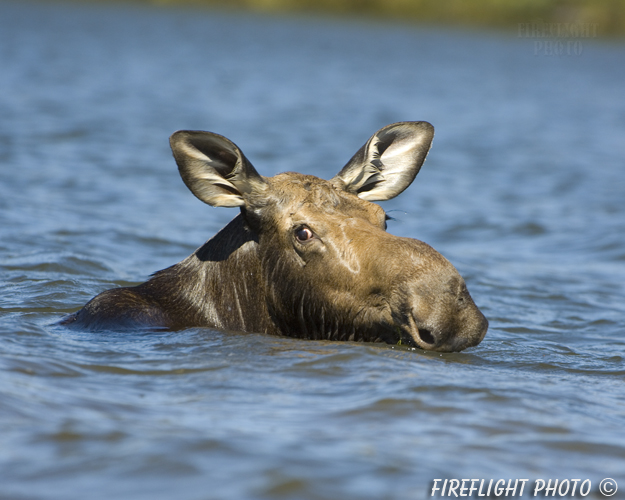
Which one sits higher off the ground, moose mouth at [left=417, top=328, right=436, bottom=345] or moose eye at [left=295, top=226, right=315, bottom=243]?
moose eye at [left=295, top=226, right=315, bottom=243]

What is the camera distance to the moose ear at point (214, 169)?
7422mm

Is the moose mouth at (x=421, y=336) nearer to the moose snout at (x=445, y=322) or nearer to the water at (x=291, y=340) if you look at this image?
the moose snout at (x=445, y=322)

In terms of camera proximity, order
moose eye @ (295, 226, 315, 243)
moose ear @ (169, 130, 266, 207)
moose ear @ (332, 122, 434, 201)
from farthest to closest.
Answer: moose ear @ (332, 122, 434, 201)
moose ear @ (169, 130, 266, 207)
moose eye @ (295, 226, 315, 243)

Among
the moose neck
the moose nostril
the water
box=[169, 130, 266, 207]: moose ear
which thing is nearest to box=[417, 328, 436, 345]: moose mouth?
the moose nostril

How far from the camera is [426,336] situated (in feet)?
20.8

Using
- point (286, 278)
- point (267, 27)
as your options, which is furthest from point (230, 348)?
point (267, 27)

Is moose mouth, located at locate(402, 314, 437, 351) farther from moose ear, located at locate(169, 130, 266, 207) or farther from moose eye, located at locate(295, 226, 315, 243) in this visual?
moose ear, located at locate(169, 130, 266, 207)

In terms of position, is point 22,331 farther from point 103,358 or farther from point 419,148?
point 419,148

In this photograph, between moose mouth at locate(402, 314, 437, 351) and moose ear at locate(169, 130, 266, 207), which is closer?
moose mouth at locate(402, 314, 437, 351)

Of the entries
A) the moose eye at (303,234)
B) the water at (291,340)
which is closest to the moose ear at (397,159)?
the moose eye at (303,234)

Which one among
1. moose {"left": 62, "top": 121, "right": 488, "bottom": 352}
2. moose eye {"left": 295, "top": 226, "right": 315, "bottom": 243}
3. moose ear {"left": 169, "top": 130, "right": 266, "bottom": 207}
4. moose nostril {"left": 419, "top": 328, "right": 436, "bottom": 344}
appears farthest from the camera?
moose ear {"left": 169, "top": 130, "right": 266, "bottom": 207}

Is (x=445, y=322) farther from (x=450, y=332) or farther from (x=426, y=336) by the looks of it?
(x=426, y=336)

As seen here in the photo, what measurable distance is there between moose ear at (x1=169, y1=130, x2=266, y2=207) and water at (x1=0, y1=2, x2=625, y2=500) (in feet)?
3.93

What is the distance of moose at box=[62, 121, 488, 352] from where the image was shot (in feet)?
21.8
